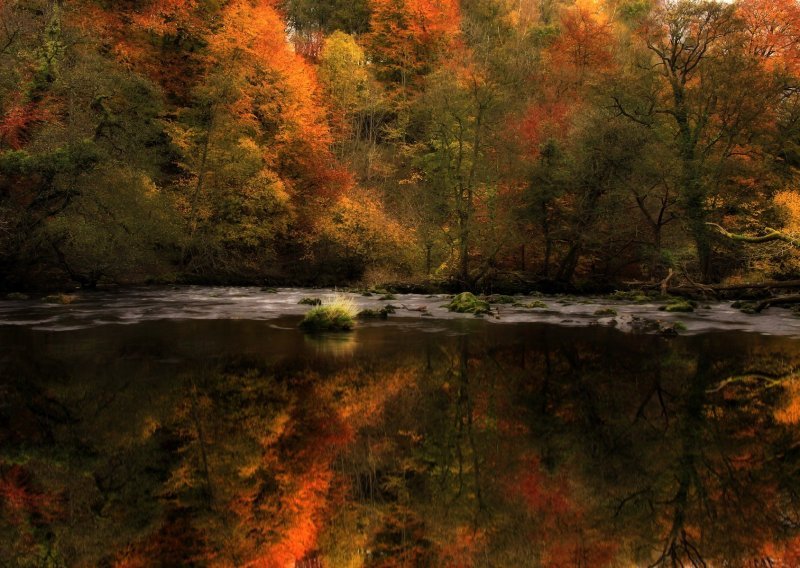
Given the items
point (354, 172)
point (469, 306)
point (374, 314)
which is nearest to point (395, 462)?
point (374, 314)

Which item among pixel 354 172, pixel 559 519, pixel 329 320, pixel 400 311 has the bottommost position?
pixel 559 519

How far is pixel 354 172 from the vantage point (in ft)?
148

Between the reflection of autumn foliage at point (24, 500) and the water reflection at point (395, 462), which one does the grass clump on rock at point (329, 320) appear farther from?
the reflection of autumn foliage at point (24, 500)

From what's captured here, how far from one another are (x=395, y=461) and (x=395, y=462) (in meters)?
0.04

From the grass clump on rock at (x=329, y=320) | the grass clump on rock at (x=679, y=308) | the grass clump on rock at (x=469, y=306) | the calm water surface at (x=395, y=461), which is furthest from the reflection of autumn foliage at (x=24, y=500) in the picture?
the grass clump on rock at (x=679, y=308)

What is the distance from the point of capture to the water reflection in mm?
5355

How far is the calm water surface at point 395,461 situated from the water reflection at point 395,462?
27 millimetres

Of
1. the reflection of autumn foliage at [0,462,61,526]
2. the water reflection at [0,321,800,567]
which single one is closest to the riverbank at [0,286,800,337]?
the water reflection at [0,321,800,567]

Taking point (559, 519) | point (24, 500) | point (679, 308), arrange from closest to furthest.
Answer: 1. point (559, 519)
2. point (24, 500)
3. point (679, 308)

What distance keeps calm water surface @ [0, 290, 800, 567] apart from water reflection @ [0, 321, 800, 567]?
3 centimetres

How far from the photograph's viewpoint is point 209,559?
5023 millimetres

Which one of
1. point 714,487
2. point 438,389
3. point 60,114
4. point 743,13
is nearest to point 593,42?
point 743,13

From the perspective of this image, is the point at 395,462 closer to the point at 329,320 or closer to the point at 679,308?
the point at 329,320

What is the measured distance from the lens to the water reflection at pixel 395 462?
5355 mm
